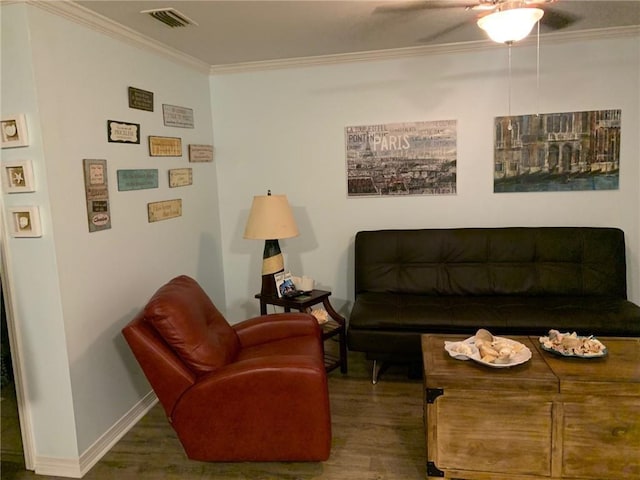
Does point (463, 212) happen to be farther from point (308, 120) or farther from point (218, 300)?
point (218, 300)

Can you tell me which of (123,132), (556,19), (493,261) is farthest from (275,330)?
(556,19)

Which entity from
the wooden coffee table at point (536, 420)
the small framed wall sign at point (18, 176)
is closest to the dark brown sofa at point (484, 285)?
the wooden coffee table at point (536, 420)

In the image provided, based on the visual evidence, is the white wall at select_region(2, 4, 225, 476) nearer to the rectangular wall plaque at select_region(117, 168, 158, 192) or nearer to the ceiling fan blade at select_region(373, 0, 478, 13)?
the rectangular wall plaque at select_region(117, 168, 158, 192)

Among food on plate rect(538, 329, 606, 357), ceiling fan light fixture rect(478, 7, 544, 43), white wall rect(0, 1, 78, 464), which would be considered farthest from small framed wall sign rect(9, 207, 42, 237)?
food on plate rect(538, 329, 606, 357)

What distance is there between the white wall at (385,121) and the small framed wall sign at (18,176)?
6.38 feet

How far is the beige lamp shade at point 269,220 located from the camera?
3266mm

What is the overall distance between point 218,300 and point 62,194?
6.41 feet

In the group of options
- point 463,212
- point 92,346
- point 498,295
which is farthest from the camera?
point 463,212

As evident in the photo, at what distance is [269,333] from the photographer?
2.87 m

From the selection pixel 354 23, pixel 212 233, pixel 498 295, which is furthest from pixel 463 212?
pixel 212 233

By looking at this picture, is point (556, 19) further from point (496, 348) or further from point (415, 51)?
point (496, 348)

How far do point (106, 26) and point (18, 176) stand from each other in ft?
3.20

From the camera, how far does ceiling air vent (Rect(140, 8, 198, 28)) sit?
254cm

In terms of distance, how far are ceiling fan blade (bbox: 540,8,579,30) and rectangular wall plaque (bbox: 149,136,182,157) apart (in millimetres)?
2430
